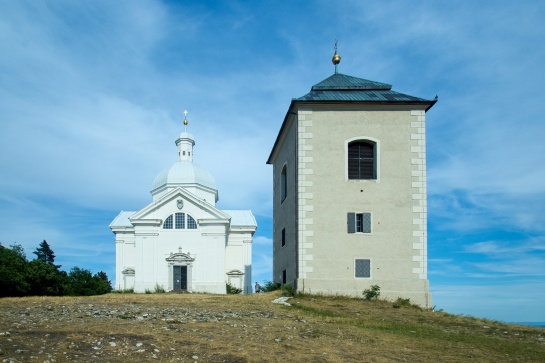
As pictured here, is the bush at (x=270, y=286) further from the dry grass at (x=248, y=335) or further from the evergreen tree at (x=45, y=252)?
the evergreen tree at (x=45, y=252)

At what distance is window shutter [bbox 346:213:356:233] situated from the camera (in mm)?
22484

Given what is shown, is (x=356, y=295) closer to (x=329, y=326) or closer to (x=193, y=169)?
(x=329, y=326)

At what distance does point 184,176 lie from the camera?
52.8 m

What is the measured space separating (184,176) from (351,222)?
32.7 m

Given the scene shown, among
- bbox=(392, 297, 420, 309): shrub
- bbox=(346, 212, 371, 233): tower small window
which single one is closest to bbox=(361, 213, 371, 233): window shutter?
bbox=(346, 212, 371, 233): tower small window

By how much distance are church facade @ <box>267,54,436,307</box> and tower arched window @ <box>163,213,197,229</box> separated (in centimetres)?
2494

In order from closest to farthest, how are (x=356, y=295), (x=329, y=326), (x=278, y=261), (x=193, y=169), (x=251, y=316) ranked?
(x=329, y=326), (x=251, y=316), (x=356, y=295), (x=278, y=261), (x=193, y=169)

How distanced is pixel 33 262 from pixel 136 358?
24.5 meters

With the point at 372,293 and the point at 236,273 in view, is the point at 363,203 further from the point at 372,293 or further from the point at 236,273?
the point at 236,273

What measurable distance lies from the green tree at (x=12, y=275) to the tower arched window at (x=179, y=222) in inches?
682

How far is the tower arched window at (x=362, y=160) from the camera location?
23.2 metres

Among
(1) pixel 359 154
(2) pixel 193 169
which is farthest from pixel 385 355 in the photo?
(2) pixel 193 169

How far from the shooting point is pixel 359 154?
2333cm

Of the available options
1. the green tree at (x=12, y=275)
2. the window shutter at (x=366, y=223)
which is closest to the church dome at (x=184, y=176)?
the green tree at (x=12, y=275)
